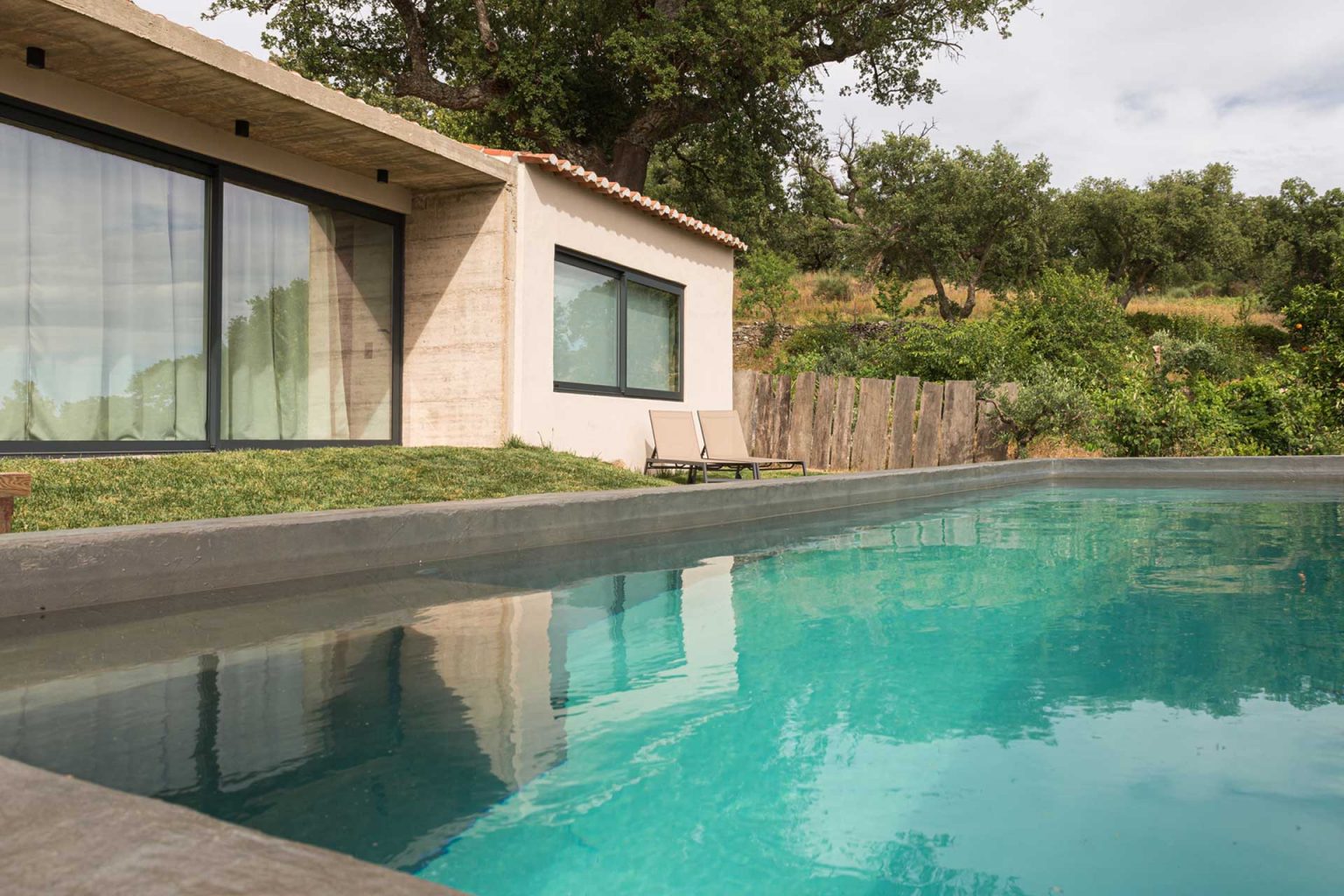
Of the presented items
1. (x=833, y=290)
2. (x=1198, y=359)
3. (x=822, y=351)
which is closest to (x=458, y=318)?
(x=822, y=351)

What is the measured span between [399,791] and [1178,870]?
1.61 meters

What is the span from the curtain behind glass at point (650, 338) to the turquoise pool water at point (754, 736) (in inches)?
258

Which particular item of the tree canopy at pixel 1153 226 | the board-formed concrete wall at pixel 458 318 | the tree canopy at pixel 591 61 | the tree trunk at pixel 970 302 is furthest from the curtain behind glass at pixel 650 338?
the tree canopy at pixel 1153 226

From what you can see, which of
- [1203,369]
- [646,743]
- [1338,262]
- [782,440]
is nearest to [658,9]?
[782,440]

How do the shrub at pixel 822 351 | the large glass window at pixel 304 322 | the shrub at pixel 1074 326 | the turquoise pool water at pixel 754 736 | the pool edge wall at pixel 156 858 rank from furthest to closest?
1. the shrub at pixel 822 351
2. the shrub at pixel 1074 326
3. the large glass window at pixel 304 322
4. the turquoise pool water at pixel 754 736
5. the pool edge wall at pixel 156 858

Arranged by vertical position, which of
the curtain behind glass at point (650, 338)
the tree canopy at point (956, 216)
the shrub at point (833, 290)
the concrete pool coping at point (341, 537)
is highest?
the tree canopy at point (956, 216)

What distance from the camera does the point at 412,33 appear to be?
17.1 meters

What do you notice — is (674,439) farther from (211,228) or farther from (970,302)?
(970,302)

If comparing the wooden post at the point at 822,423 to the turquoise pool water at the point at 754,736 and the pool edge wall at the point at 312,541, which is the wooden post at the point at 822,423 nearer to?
the pool edge wall at the point at 312,541

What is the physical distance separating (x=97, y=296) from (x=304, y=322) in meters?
1.81

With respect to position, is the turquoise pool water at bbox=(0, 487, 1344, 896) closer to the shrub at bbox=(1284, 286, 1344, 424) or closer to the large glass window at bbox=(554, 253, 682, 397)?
the large glass window at bbox=(554, 253, 682, 397)

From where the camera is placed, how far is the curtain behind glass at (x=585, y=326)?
382 inches

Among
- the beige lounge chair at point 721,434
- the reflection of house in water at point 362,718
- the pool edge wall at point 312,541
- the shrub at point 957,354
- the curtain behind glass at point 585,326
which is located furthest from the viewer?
the shrub at point 957,354

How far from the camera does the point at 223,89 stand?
6.50 m
